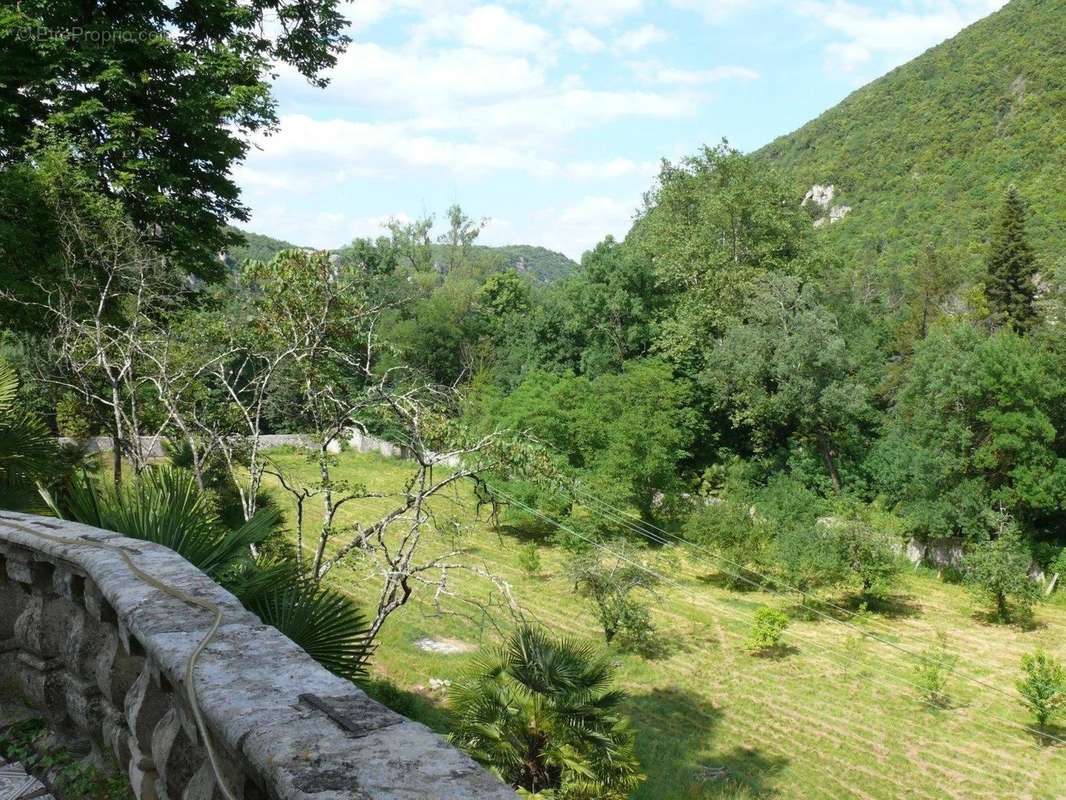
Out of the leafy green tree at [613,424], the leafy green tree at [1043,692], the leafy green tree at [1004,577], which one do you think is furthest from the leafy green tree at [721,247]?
the leafy green tree at [1043,692]

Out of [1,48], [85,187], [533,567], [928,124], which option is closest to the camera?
[1,48]

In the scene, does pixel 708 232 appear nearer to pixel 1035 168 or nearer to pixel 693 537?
pixel 693 537

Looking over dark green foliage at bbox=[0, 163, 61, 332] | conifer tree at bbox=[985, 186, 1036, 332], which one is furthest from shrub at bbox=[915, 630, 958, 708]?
conifer tree at bbox=[985, 186, 1036, 332]

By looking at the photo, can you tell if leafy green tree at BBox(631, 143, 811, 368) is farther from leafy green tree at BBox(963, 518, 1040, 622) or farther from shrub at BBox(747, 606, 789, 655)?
shrub at BBox(747, 606, 789, 655)

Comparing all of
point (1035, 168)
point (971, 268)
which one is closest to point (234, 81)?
point (971, 268)

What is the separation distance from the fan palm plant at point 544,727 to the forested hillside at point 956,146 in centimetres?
4786

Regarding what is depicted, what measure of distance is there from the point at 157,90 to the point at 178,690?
35.4ft

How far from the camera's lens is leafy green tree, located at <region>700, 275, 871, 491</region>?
26.6 meters

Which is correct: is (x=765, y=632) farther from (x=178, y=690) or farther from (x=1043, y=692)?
(x=178, y=690)

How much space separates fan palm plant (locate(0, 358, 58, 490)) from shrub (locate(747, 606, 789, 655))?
16.4 meters

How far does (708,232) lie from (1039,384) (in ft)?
42.7

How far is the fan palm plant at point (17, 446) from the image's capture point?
5.98m

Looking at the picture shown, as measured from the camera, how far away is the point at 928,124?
236 ft

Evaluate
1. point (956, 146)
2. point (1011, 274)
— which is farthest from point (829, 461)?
point (956, 146)
